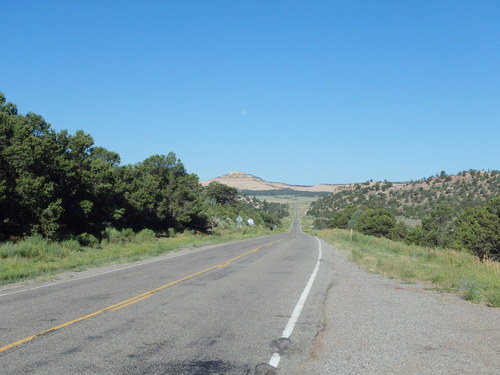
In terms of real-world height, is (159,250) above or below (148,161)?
below

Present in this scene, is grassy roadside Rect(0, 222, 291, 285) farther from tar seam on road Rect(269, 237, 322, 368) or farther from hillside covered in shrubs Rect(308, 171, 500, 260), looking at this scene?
hillside covered in shrubs Rect(308, 171, 500, 260)

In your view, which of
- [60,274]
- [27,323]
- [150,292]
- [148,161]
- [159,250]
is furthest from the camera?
[148,161]

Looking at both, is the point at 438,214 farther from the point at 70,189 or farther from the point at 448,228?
the point at 70,189

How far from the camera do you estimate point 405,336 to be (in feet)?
23.9

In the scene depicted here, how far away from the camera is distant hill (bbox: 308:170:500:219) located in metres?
90.5

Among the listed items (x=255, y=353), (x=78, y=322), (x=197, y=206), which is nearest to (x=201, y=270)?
(x=78, y=322)

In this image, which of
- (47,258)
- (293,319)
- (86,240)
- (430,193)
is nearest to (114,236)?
(86,240)

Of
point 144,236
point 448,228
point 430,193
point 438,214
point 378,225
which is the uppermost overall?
point 430,193

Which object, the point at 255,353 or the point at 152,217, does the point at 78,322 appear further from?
the point at 152,217

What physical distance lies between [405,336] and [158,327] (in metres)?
4.25

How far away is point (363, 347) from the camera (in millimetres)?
6629

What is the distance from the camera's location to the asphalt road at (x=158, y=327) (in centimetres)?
581

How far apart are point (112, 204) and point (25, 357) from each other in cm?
3384

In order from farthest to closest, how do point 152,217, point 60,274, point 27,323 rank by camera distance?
point 152,217, point 60,274, point 27,323
